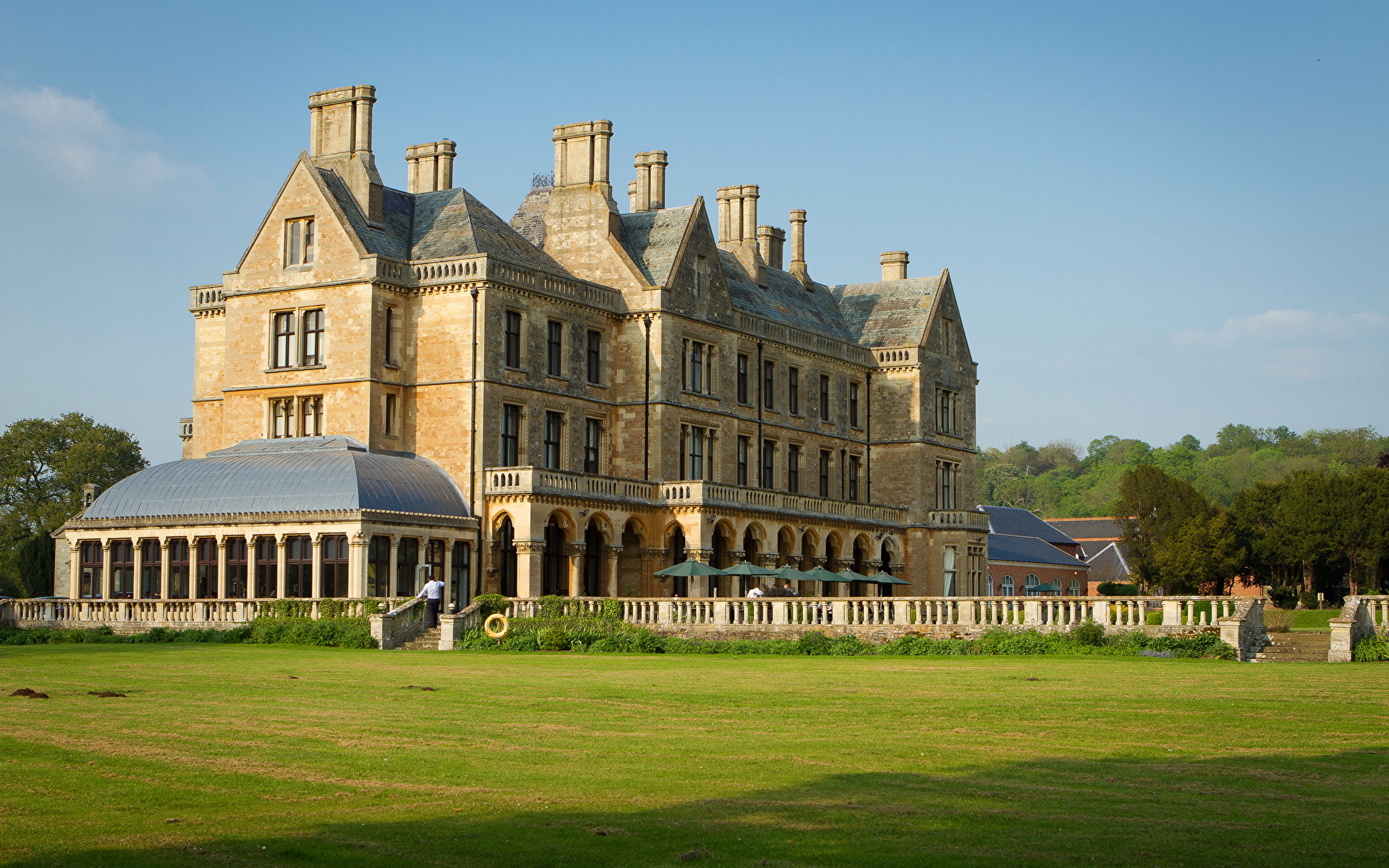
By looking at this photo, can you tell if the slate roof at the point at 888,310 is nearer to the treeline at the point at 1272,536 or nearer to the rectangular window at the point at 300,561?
the treeline at the point at 1272,536

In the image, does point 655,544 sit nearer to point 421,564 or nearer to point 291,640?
point 421,564

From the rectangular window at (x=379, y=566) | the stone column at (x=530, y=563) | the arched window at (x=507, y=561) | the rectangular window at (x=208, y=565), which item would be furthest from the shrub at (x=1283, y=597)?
the rectangular window at (x=208, y=565)

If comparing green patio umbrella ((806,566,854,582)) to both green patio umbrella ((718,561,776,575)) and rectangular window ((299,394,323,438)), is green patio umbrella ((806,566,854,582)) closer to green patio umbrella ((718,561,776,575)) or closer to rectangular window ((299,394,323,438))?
green patio umbrella ((718,561,776,575))

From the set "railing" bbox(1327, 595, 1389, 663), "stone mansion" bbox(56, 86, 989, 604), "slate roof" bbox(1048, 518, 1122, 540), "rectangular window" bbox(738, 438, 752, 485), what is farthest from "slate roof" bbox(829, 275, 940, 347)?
"slate roof" bbox(1048, 518, 1122, 540)

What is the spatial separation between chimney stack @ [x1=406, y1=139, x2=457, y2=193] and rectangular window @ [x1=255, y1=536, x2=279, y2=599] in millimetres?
17589

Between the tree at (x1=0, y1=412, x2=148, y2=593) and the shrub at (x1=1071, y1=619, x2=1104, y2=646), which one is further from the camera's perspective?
the tree at (x1=0, y1=412, x2=148, y2=593)

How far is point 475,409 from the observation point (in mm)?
54938

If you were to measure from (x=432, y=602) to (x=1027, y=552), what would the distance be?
66.4 meters

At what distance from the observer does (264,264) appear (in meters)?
57.7

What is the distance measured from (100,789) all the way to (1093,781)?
8.28 meters

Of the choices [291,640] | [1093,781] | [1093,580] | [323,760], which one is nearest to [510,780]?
[323,760]

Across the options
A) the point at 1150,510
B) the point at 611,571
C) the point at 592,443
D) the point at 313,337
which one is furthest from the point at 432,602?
the point at 1150,510

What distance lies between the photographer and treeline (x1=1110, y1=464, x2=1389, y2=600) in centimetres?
9050

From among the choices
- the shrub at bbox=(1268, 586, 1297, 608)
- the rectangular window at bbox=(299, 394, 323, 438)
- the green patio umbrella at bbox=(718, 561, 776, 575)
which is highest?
the rectangular window at bbox=(299, 394, 323, 438)
